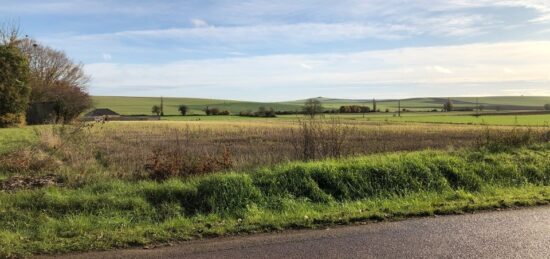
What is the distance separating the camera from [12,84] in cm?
4959

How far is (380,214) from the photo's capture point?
27.3ft

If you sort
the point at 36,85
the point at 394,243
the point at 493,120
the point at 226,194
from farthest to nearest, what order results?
the point at 493,120 → the point at 36,85 → the point at 226,194 → the point at 394,243

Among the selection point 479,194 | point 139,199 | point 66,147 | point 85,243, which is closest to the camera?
point 85,243

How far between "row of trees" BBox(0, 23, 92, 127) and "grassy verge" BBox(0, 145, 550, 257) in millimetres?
24205

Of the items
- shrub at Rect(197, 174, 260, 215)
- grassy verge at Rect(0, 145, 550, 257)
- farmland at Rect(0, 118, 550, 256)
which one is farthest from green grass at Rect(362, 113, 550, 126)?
shrub at Rect(197, 174, 260, 215)

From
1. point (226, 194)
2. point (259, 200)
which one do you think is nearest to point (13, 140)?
point (226, 194)

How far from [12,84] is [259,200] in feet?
158

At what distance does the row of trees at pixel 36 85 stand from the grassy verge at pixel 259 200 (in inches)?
953

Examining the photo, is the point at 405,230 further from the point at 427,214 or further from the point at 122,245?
the point at 122,245

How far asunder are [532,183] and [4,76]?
161 ft

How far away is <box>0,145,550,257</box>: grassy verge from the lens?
24.1 feet

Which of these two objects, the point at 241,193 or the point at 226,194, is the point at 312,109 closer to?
the point at 241,193

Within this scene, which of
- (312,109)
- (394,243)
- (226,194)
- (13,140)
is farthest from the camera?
(13,140)

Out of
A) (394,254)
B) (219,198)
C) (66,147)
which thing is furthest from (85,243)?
(66,147)
